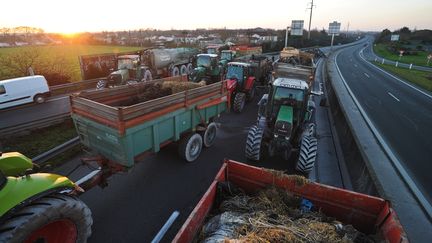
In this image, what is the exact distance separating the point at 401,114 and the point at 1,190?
1536 centimetres

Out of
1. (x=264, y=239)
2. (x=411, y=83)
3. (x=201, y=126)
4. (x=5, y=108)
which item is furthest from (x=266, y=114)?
(x=411, y=83)

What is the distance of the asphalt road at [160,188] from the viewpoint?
4738 millimetres

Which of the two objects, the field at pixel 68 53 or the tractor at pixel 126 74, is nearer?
the tractor at pixel 126 74

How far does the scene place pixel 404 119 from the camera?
458 inches

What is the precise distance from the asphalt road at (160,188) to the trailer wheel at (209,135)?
0.70 ft

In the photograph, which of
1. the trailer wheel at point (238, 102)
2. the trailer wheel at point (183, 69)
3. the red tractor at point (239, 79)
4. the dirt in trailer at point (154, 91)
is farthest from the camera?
the trailer wheel at point (183, 69)

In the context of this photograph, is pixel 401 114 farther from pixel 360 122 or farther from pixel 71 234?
pixel 71 234

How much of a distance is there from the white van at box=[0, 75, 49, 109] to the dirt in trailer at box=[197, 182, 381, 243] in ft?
40.3

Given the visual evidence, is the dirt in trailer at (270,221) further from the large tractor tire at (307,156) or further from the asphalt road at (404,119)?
the asphalt road at (404,119)

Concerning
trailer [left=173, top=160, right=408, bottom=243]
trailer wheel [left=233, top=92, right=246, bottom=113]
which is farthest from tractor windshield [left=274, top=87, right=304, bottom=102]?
trailer wheel [left=233, top=92, right=246, bottom=113]

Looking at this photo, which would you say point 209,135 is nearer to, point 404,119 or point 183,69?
point 404,119

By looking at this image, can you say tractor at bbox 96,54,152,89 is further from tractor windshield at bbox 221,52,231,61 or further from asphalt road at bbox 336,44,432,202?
asphalt road at bbox 336,44,432,202

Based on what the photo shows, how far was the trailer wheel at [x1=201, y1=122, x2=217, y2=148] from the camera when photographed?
304 inches

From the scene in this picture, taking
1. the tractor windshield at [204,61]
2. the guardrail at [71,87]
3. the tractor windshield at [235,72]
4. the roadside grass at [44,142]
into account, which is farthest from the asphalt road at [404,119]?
the guardrail at [71,87]
